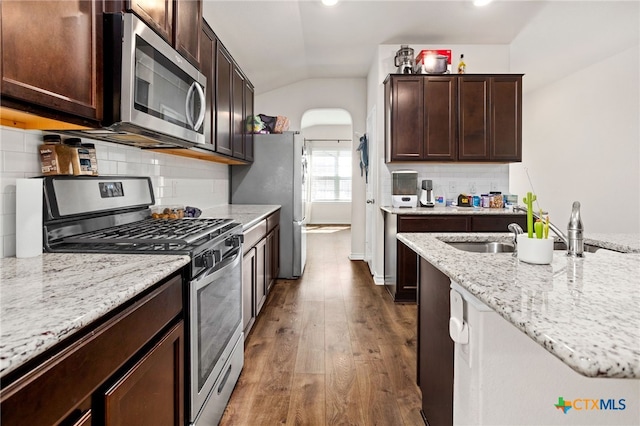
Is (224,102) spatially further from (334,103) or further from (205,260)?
(334,103)

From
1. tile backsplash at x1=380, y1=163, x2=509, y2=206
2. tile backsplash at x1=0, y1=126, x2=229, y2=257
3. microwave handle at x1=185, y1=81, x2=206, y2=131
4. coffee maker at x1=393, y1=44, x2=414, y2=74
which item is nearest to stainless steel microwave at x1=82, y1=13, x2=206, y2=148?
microwave handle at x1=185, y1=81, x2=206, y2=131

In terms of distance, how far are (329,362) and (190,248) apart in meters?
1.35

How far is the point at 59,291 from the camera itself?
0.86m

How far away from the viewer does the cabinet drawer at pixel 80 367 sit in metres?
0.60

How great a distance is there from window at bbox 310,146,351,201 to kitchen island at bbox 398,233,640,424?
9128 mm

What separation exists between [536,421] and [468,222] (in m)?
Answer: 2.78

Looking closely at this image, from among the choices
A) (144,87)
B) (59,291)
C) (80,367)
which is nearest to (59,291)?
(59,291)

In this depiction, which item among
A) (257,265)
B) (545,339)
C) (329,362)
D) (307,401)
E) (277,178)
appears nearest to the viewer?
(545,339)

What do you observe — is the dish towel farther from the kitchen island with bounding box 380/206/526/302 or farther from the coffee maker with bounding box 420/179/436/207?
the kitchen island with bounding box 380/206/526/302

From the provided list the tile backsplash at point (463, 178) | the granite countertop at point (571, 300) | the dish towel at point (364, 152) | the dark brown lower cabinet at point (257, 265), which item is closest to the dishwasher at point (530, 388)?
the granite countertop at point (571, 300)

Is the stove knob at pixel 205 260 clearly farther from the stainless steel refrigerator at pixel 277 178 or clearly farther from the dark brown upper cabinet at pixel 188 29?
the stainless steel refrigerator at pixel 277 178

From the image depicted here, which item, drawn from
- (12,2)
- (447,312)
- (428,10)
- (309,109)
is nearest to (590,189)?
(428,10)

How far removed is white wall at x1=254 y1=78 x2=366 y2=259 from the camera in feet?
18.4

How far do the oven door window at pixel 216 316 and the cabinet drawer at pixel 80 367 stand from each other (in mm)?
358
